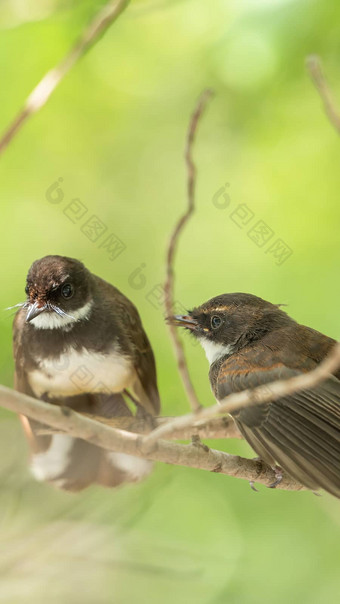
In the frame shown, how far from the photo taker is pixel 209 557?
16.5ft

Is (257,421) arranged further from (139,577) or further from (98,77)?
(98,77)

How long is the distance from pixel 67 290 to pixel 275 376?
45.7 inches

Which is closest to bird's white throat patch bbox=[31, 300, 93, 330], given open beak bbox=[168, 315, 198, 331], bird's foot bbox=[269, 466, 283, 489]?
open beak bbox=[168, 315, 198, 331]

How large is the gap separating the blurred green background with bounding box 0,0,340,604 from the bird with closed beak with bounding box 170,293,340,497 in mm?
427

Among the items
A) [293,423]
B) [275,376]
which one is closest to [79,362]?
[275,376]

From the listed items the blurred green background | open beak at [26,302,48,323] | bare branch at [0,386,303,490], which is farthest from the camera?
the blurred green background

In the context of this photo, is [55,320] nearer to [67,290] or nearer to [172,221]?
[67,290]

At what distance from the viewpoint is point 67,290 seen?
12.0ft

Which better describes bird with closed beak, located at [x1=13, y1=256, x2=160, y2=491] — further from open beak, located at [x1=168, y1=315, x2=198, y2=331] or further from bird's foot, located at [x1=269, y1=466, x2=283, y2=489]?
bird's foot, located at [x1=269, y1=466, x2=283, y2=489]

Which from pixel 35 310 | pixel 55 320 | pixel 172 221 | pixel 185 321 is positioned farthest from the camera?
pixel 172 221

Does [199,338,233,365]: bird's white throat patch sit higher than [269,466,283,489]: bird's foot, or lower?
higher

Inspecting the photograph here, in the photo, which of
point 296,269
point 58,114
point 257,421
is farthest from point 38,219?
point 257,421

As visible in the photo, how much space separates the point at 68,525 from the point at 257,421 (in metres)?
1.75

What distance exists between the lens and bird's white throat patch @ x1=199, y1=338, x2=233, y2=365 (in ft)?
12.9
